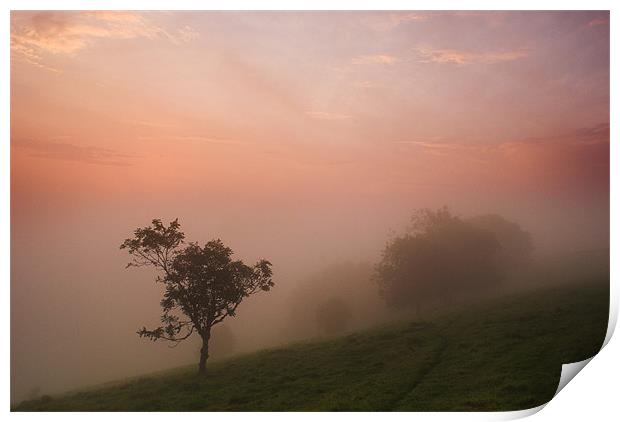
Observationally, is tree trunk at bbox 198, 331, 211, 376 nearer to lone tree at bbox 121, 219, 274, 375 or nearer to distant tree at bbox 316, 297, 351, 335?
lone tree at bbox 121, 219, 274, 375

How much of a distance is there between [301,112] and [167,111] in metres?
2.41

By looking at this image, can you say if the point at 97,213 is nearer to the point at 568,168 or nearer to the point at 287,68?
the point at 287,68

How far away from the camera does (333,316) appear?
29.7ft

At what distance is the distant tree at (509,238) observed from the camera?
29.2 ft

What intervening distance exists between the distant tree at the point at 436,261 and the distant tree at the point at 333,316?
0.80 m

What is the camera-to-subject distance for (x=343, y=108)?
29.1ft

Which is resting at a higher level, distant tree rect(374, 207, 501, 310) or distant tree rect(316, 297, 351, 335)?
distant tree rect(374, 207, 501, 310)

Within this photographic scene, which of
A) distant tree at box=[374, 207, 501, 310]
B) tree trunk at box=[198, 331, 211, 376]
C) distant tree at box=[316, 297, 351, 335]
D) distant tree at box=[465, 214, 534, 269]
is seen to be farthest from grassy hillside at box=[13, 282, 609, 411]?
distant tree at box=[465, 214, 534, 269]

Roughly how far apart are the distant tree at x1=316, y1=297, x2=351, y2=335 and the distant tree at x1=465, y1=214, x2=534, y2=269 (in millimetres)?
2849

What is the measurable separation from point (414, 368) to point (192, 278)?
434 cm

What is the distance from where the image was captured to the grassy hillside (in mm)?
8469
